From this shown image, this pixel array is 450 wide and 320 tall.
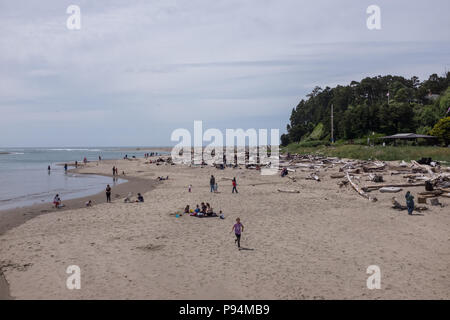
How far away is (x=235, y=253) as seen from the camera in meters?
11.1

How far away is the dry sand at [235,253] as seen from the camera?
8500 mm

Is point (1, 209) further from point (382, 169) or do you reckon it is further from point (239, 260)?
point (382, 169)

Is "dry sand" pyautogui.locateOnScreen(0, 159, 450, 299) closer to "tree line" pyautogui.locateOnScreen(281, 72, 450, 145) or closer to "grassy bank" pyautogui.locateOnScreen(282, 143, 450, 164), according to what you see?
"grassy bank" pyautogui.locateOnScreen(282, 143, 450, 164)

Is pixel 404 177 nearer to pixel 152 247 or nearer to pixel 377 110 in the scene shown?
pixel 152 247

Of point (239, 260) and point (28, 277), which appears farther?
point (239, 260)

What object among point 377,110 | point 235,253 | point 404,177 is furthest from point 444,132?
point 235,253

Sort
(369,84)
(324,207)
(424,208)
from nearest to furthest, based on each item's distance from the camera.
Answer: (424,208)
(324,207)
(369,84)

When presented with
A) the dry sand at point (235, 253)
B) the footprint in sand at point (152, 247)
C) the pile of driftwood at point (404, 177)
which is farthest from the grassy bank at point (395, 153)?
the footprint in sand at point (152, 247)

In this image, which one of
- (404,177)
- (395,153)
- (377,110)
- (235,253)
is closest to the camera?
(235,253)

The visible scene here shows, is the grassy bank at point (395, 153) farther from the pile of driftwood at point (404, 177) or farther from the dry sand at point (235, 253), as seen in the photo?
the dry sand at point (235, 253)

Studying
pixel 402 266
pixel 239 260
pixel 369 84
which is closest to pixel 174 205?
pixel 239 260
